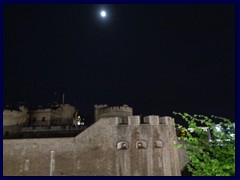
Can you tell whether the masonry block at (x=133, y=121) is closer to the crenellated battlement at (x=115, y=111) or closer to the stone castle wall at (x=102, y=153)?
the stone castle wall at (x=102, y=153)

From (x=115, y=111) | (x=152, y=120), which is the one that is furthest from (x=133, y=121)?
(x=115, y=111)

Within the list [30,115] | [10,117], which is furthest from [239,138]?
[30,115]

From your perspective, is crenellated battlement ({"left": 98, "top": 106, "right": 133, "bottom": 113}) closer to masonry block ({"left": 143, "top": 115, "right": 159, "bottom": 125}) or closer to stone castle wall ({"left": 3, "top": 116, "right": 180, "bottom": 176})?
stone castle wall ({"left": 3, "top": 116, "right": 180, "bottom": 176})

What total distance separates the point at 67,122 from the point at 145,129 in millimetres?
15407

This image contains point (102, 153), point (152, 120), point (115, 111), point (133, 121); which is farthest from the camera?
point (115, 111)

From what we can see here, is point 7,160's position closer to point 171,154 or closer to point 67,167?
point 67,167

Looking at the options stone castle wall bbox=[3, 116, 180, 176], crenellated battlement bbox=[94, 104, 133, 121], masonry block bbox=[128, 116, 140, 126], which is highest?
crenellated battlement bbox=[94, 104, 133, 121]

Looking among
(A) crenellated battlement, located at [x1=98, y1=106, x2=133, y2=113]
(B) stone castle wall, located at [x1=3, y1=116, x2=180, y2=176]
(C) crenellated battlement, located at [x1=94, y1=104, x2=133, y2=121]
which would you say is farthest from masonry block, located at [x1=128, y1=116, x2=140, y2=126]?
(A) crenellated battlement, located at [x1=98, y1=106, x2=133, y2=113]

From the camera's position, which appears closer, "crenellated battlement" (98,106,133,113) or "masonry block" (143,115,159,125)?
"masonry block" (143,115,159,125)

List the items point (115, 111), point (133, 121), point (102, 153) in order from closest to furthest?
1. point (102, 153)
2. point (133, 121)
3. point (115, 111)

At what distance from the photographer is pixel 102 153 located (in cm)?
1814

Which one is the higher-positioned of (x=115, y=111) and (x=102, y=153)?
(x=115, y=111)

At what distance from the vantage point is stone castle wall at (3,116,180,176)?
58.3 feet

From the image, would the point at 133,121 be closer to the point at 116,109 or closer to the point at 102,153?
the point at 102,153
